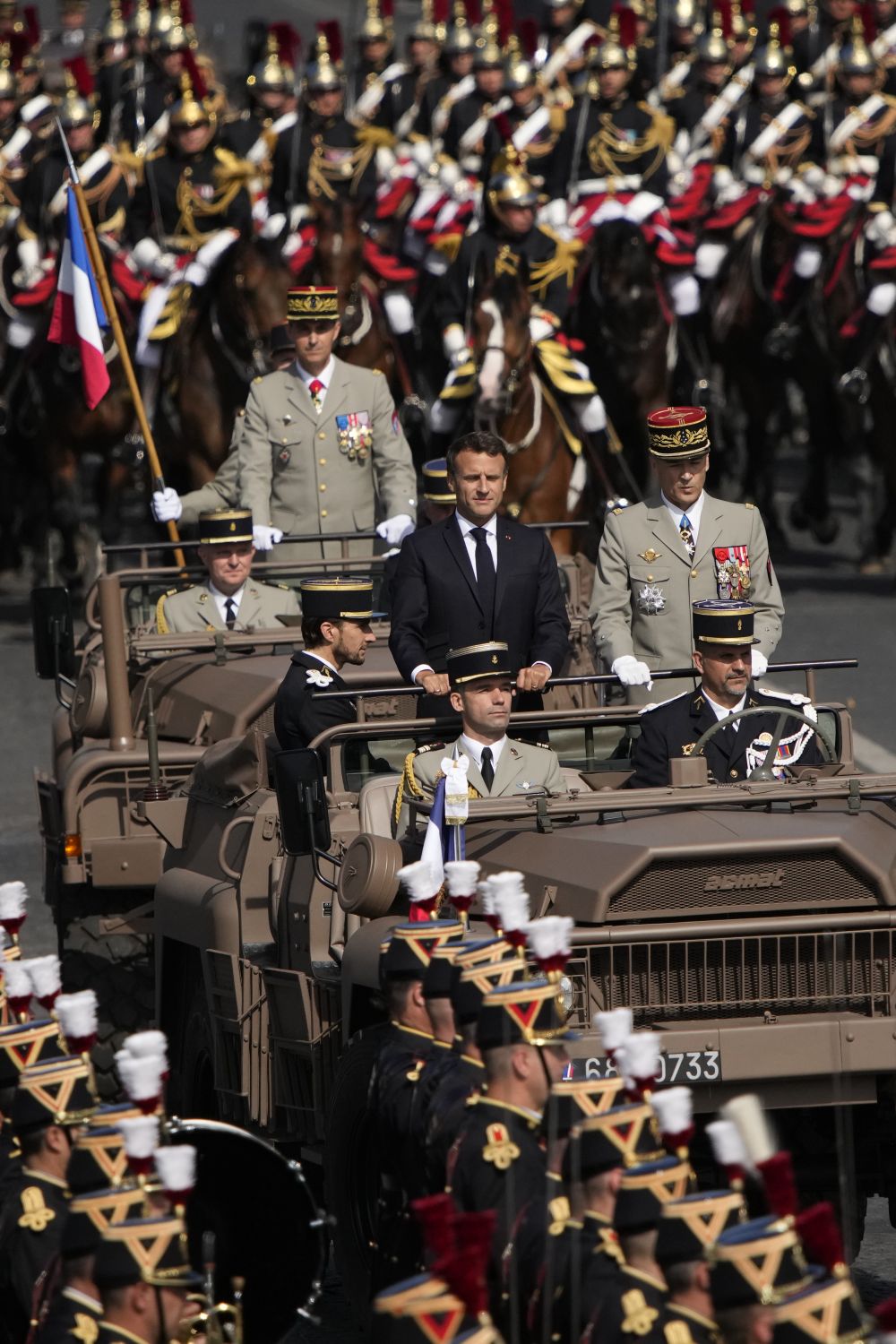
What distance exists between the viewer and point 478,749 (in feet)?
32.9

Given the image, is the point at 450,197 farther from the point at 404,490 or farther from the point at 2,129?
the point at 404,490

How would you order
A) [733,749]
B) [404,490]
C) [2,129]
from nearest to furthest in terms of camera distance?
1. [733,749]
2. [404,490]
3. [2,129]

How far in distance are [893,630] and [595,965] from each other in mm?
12988

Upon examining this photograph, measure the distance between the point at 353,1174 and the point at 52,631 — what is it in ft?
15.4

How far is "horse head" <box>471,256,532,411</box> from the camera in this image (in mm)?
19000

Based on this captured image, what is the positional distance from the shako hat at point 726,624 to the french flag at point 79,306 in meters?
5.85

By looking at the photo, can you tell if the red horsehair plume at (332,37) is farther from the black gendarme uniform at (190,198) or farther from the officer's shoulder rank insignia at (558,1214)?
the officer's shoulder rank insignia at (558,1214)

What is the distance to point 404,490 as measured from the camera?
15.2 meters

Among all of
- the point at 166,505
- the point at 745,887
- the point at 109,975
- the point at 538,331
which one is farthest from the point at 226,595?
the point at 538,331

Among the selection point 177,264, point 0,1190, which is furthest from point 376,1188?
point 177,264

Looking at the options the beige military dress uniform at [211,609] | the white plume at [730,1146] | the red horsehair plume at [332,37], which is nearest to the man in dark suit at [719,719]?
the beige military dress uniform at [211,609]

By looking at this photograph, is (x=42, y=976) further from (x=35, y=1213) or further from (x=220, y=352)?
(x=220, y=352)

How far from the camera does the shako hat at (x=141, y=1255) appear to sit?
21.3 feet

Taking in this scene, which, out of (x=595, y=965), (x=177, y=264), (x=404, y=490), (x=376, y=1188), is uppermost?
(x=177, y=264)
